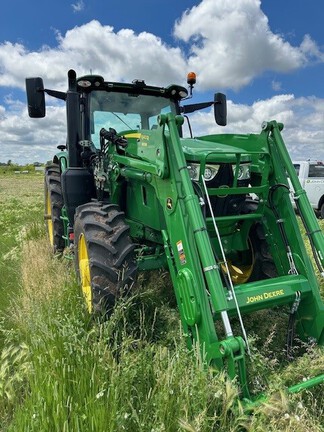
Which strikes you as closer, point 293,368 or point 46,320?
point 293,368

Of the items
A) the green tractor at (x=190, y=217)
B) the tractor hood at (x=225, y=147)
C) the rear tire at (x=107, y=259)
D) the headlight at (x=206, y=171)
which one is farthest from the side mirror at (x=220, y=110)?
the rear tire at (x=107, y=259)

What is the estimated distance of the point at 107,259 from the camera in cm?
323

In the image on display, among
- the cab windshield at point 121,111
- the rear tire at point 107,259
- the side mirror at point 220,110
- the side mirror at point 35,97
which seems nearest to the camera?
the rear tire at point 107,259

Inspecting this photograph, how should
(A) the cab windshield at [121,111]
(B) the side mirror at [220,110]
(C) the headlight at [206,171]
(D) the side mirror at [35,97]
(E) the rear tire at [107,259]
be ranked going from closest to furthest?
(E) the rear tire at [107,259], (C) the headlight at [206,171], (D) the side mirror at [35,97], (A) the cab windshield at [121,111], (B) the side mirror at [220,110]

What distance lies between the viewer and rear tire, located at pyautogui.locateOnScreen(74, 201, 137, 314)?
10.4 feet

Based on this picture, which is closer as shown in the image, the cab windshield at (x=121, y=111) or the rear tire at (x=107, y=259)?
the rear tire at (x=107, y=259)

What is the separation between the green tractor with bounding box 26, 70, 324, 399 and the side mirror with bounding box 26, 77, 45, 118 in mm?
11

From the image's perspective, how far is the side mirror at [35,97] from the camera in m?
4.21

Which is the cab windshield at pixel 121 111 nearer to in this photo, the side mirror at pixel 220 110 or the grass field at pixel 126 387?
the side mirror at pixel 220 110

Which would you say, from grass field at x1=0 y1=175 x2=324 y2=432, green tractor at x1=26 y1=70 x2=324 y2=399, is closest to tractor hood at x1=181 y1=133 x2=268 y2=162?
green tractor at x1=26 y1=70 x2=324 y2=399

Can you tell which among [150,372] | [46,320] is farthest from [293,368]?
[46,320]

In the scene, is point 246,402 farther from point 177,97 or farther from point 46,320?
point 177,97

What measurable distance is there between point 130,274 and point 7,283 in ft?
7.96

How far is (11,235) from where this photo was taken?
866cm
